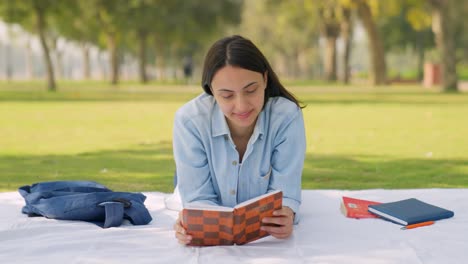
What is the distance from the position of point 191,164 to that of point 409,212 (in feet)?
5.19

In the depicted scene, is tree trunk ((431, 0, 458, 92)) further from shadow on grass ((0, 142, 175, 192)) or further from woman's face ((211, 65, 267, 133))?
woman's face ((211, 65, 267, 133))

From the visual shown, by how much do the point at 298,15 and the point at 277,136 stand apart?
4169cm

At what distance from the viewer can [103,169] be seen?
7.26 m

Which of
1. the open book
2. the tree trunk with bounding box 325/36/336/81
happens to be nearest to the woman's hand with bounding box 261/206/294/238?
the open book

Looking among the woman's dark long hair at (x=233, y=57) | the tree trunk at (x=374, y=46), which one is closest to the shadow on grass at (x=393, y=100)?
the tree trunk at (x=374, y=46)

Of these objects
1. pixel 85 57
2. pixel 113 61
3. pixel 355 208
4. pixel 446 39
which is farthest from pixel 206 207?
pixel 85 57

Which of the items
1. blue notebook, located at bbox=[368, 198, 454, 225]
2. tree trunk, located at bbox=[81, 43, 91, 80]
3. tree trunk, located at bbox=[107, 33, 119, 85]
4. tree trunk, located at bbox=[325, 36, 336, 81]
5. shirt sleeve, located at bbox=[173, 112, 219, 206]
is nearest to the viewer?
shirt sleeve, located at bbox=[173, 112, 219, 206]

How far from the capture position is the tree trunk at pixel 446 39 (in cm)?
2497

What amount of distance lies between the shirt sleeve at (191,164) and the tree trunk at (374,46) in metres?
25.4

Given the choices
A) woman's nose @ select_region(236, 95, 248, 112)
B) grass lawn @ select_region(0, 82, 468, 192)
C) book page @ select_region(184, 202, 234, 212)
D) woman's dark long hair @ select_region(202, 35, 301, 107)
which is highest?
woman's dark long hair @ select_region(202, 35, 301, 107)

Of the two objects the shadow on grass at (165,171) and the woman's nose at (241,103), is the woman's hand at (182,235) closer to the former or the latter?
the woman's nose at (241,103)

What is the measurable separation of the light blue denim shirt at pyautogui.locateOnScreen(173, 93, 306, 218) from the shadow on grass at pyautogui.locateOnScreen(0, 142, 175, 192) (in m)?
2.10

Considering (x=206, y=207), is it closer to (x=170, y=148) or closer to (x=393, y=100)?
(x=170, y=148)

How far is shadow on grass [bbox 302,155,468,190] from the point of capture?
632cm
